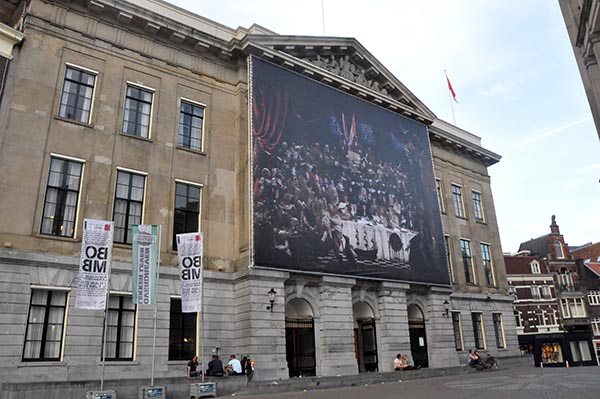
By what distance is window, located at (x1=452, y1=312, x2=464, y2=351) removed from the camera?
33.0 meters

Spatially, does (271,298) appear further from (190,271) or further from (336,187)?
(336,187)

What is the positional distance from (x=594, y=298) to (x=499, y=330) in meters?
33.3

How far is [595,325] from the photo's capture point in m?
60.0

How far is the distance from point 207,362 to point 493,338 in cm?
2321

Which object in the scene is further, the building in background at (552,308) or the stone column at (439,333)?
the building in background at (552,308)

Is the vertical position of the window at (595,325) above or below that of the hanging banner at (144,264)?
below

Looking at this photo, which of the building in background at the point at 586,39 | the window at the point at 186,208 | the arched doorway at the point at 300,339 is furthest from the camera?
the arched doorway at the point at 300,339

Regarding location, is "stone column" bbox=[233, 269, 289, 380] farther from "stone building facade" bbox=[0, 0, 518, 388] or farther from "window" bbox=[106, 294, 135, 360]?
"window" bbox=[106, 294, 135, 360]

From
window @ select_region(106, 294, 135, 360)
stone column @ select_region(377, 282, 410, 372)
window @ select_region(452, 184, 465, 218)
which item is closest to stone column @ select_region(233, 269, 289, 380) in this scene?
window @ select_region(106, 294, 135, 360)

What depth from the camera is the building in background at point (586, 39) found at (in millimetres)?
15008

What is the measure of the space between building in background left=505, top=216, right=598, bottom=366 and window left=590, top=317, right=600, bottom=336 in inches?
53.6

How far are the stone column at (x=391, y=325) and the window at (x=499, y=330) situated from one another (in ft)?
39.0

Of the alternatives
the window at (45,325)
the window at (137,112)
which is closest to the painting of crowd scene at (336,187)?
the window at (137,112)

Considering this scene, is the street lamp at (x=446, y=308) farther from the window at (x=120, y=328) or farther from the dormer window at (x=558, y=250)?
the dormer window at (x=558, y=250)
